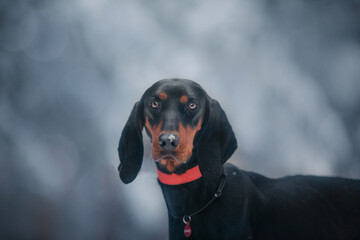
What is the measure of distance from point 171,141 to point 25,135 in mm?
2929

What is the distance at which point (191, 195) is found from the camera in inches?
67.6

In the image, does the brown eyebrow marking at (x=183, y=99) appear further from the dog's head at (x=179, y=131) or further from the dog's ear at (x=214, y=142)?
the dog's ear at (x=214, y=142)

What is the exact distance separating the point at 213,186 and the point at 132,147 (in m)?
0.63

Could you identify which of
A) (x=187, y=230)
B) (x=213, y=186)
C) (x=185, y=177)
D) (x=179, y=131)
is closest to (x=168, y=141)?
(x=179, y=131)

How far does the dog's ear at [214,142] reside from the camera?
1713mm

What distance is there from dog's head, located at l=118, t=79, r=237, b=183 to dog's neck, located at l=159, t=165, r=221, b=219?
0.07 m

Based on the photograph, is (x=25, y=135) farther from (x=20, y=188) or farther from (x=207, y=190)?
(x=207, y=190)

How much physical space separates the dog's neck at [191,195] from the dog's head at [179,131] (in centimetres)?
7

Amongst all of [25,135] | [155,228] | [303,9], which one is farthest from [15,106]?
[303,9]

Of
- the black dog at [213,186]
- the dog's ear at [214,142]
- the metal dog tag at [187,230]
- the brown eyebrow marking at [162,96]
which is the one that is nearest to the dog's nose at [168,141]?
the black dog at [213,186]

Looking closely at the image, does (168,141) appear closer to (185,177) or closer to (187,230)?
(185,177)

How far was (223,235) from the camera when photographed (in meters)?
1.60

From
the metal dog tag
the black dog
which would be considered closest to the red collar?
the black dog

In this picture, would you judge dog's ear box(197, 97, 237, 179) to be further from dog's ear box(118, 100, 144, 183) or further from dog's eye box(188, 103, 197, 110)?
dog's ear box(118, 100, 144, 183)
